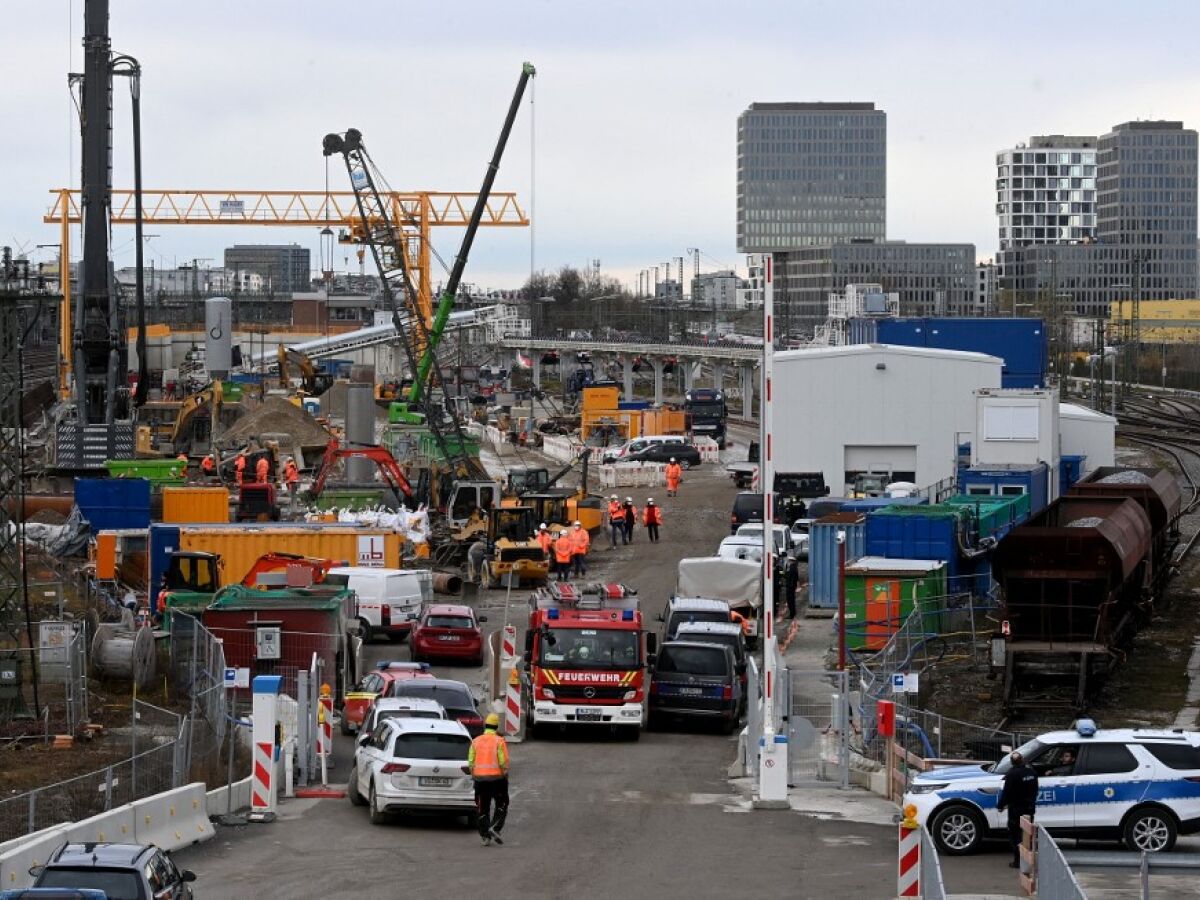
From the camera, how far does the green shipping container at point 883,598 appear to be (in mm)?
35000

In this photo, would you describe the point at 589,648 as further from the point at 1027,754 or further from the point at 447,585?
the point at 447,585

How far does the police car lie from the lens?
18922 mm

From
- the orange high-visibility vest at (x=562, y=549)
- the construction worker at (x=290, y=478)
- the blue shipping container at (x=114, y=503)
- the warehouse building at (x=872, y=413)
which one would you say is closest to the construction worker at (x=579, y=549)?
the orange high-visibility vest at (x=562, y=549)

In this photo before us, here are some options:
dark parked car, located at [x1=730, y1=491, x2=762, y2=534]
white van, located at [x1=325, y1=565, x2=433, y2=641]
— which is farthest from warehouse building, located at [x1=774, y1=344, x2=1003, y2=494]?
white van, located at [x1=325, y1=565, x2=433, y2=641]

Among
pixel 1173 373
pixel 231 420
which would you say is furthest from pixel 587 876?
pixel 1173 373

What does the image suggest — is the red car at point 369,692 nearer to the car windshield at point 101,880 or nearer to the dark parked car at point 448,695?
the dark parked car at point 448,695

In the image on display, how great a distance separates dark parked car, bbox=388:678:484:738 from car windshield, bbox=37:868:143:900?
1145cm

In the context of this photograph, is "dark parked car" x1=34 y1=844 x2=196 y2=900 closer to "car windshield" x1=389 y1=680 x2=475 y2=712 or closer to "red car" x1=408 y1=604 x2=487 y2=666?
"car windshield" x1=389 y1=680 x2=475 y2=712

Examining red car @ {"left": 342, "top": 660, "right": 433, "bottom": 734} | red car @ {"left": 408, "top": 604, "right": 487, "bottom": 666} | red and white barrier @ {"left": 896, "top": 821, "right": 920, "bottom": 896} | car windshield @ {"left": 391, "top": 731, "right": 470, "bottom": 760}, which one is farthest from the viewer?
red car @ {"left": 408, "top": 604, "right": 487, "bottom": 666}

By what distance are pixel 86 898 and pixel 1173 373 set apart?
513 ft

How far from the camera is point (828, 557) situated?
4038 cm

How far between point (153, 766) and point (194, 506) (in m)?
29.7

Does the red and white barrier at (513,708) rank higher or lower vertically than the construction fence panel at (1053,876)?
lower

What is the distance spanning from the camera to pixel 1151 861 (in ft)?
58.5
